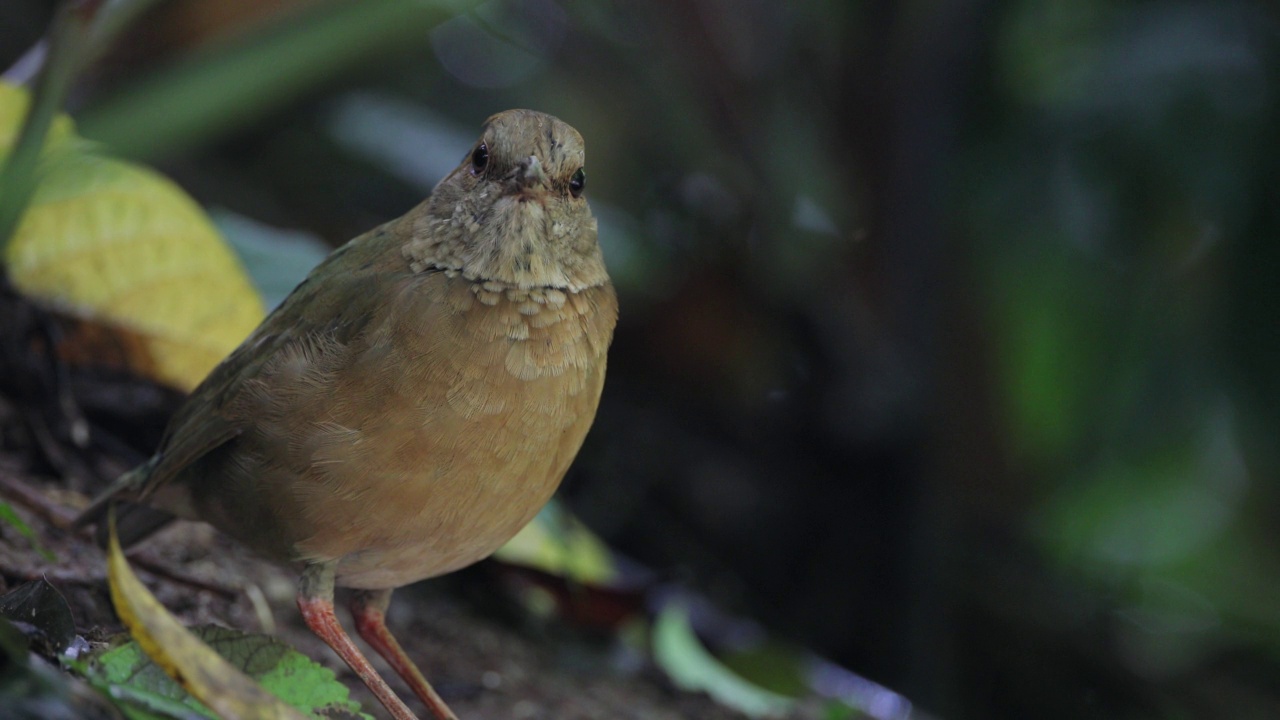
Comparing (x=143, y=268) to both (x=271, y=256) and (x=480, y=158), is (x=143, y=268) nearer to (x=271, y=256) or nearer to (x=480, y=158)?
(x=271, y=256)

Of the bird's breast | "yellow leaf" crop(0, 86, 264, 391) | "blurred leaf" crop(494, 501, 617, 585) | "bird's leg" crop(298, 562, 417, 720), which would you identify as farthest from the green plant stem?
"blurred leaf" crop(494, 501, 617, 585)

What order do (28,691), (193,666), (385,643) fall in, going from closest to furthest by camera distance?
(28,691) < (193,666) < (385,643)

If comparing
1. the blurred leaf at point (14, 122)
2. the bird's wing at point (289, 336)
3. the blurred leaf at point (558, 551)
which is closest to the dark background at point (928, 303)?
the blurred leaf at point (558, 551)

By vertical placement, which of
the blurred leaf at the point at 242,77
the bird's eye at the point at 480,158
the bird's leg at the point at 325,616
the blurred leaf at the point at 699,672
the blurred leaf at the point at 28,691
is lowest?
the blurred leaf at the point at 28,691

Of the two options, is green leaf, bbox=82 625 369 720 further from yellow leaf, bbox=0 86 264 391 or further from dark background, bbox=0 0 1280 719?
dark background, bbox=0 0 1280 719

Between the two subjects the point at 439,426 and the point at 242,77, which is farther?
the point at 242,77

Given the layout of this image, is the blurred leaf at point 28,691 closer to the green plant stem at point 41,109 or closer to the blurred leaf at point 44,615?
the blurred leaf at point 44,615

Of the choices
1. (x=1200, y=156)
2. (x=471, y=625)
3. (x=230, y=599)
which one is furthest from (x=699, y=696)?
(x=1200, y=156)

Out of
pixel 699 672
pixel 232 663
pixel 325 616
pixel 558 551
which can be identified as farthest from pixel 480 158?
pixel 699 672
